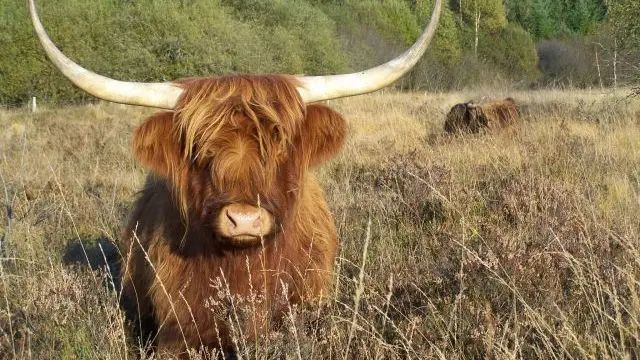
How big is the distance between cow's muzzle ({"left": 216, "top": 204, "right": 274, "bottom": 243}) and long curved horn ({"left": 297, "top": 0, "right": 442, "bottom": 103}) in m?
0.93

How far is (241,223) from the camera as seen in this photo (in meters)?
2.58

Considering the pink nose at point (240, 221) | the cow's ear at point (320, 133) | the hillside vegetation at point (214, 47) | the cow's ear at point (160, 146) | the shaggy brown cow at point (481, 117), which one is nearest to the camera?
the pink nose at point (240, 221)

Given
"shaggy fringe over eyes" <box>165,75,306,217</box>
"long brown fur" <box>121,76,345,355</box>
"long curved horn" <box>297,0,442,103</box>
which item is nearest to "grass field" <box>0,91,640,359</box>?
"long brown fur" <box>121,76,345,355</box>

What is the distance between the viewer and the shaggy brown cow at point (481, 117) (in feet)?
30.1

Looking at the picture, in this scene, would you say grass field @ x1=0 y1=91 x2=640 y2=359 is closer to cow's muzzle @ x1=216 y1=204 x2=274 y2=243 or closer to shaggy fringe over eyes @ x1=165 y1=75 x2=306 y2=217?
cow's muzzle @ x1=216 y1=204 x2=274 y2=243

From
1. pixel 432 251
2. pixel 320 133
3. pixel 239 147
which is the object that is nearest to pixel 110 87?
pixel 239 147

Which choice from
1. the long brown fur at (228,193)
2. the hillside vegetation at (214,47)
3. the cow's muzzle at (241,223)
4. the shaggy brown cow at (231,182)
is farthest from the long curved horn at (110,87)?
the hillside vegetation at (214,47)

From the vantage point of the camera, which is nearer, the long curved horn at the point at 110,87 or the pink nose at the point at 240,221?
the pink nose at the point at 240,221

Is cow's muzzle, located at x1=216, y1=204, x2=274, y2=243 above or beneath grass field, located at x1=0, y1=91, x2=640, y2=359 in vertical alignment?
above

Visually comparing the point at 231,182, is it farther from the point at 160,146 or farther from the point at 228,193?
the point at 160,146

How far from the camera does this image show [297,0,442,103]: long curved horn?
10.7 ft

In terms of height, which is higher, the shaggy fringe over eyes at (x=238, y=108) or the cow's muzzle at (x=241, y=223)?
the shaggy fringe over eyes at (x=238, y=108)

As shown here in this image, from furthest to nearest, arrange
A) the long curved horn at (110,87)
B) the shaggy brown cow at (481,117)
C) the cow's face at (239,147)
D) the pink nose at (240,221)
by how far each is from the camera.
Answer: the shaggy brown cow at (481,117)
the long curved horn at (110,87)
the cow's face at (239,147)
the pink nose at (240,221)

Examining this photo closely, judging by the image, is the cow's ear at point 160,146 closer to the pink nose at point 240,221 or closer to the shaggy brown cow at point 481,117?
the pink nose at point 240,221
